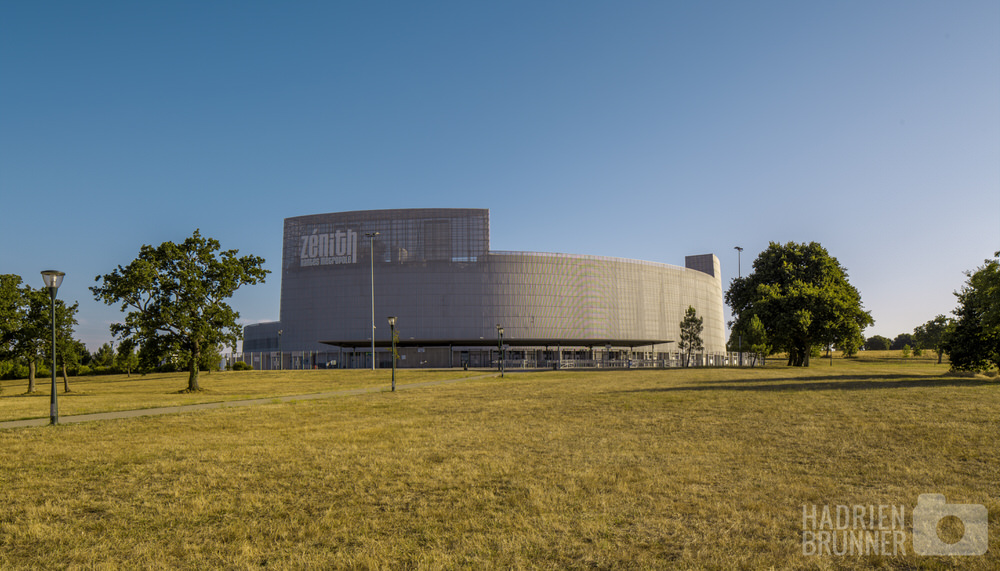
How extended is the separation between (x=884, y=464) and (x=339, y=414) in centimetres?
1621

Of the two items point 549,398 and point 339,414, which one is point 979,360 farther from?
point 339,414

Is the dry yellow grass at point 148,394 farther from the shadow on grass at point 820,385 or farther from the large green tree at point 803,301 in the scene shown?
the large green tree at point 803,301

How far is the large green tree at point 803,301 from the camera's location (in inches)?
2773

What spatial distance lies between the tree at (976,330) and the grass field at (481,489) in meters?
24.0

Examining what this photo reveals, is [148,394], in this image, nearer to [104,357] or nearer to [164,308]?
[164,308]

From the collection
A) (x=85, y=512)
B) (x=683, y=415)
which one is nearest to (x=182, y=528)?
(x=85, y=512)

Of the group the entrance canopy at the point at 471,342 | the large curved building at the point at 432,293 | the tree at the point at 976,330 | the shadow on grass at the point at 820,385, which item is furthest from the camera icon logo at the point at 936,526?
the entrance canopy at the point at 471,342

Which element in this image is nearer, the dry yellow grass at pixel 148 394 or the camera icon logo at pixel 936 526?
the camera icon logo at pixel 936 526

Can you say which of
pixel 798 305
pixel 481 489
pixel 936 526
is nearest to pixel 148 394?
pixel 481 489

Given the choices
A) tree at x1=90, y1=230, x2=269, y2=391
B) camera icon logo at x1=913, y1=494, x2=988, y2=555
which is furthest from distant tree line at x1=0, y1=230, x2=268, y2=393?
camera icon logo at x1=913, y1=494, x2=988, y2=555

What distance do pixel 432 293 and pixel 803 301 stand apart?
198 feet

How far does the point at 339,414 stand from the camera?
20.4 meters

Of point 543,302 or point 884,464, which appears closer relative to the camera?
point 884,464

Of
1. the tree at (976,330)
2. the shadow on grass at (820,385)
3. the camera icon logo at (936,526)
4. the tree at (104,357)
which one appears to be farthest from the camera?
the tree at (104,357)
